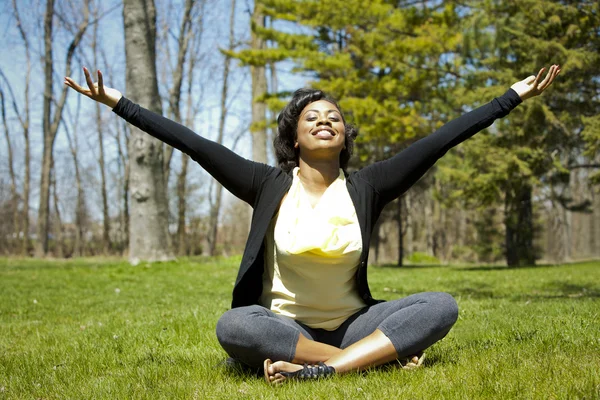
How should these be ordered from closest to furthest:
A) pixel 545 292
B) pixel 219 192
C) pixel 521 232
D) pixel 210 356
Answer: pixel 210 356
pixel 545 292
pixel 521 232
pixel 219 192

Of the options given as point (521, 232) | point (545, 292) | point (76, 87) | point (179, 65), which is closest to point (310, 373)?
point (76, 87)

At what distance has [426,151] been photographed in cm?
315

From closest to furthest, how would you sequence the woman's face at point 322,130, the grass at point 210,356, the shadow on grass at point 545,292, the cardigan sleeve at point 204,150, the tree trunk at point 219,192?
the grass at point 210,356 → the cardigan sleeve at point 204,150 → the woman's face at point 322,130 → the shadow on grass at point 545,292 → the tree trunk at point 219,192

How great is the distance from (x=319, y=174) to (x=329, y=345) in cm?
100

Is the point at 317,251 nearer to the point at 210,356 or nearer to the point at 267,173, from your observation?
the point at 267,173

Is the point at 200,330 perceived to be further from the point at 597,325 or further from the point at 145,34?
the point at 145,34

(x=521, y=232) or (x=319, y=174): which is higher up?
(x=319, y=174)

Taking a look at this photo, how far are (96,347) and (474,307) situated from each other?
3.79m

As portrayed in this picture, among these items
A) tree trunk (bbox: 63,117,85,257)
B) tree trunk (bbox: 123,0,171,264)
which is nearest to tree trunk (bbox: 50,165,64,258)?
tree trunk (bbox: 63,117,85,257)

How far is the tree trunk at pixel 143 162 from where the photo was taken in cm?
1341

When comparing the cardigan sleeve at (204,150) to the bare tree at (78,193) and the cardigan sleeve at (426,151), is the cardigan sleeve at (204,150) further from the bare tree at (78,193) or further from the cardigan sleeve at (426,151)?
the bare tree at (78,193)

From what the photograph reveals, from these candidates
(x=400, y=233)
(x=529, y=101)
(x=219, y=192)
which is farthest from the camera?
(x=219, y=192)

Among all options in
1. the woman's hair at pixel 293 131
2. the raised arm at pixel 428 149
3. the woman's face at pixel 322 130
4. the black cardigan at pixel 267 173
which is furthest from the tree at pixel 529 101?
the woman's face at pixel 322 130

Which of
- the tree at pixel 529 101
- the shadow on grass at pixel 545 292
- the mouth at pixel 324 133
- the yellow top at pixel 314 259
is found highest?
the tree at pixel 529 101
